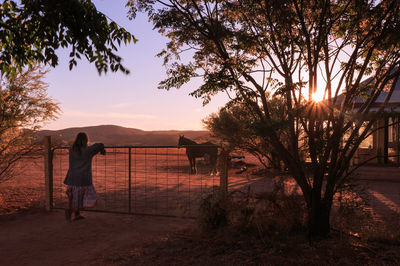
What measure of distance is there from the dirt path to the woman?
0.38 meters

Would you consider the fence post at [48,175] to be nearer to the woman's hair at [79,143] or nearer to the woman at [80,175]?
the woman at [80,175]

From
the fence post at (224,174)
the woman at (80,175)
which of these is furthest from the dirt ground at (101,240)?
the fence post at (224,174)

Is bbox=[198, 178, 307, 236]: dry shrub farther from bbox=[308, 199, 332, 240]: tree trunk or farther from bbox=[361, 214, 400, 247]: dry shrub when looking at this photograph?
bbox=[361, 214, 400, 247]: dry shrub

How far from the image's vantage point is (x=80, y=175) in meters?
6.33

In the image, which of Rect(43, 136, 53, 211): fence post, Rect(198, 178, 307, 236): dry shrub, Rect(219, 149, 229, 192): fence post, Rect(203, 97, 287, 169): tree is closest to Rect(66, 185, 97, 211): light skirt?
Rect(43, 136, 53, 211): fence post

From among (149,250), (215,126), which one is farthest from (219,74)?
(215,126)

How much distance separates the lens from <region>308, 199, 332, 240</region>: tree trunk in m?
4.74

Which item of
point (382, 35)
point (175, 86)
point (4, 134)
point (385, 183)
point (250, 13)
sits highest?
point (250, 13)

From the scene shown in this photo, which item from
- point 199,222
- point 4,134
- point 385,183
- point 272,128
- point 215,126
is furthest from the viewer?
point 215,126

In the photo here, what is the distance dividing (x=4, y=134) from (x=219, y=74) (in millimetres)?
6377

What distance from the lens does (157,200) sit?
8.69m

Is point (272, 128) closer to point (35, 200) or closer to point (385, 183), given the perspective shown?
point (35, 200)

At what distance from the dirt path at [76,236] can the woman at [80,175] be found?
1.26ft

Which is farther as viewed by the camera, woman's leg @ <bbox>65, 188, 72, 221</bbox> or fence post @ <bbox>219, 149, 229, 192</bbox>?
woman's leg @ <bbox>65, 188, 72, 221</bbox>
